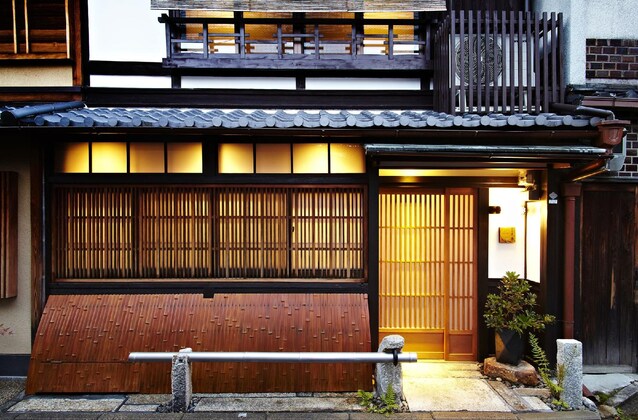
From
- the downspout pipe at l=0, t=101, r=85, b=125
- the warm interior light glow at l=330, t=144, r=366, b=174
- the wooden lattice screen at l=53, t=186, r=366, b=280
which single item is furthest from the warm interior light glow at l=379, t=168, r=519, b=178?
the downspout pipe at l=0, t=101, r=85, b=125

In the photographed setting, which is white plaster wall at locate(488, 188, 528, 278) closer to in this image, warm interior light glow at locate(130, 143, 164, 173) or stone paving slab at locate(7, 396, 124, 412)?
warm interior light glow at locate(130, 143, 164, 173)

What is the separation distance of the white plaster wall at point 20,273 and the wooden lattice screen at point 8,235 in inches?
5.0

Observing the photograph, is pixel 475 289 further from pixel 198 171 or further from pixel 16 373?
pixel 16 373

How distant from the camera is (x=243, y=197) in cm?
746

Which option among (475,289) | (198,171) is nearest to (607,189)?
(475,289)

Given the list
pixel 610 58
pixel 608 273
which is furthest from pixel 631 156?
pixel 608 273

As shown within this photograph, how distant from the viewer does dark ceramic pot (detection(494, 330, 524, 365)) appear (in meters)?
7.26

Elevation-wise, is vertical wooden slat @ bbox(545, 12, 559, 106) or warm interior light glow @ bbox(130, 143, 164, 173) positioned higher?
vertical wooden slat @ bbox(545, 12, 559, 106)

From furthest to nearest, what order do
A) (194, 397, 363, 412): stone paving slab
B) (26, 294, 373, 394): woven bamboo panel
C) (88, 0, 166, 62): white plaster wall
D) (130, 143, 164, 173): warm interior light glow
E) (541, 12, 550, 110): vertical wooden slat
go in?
(88, 0, 166, 62): white plaster wall → (541, 12, 550, 110): vertical wooden slat → (130, 143, 164, 173): warm interior light glow → (26, 294, 373, 394): woven bamboo panel → (194, 397, 363, 412): stone paving slab

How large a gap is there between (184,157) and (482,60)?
648cm

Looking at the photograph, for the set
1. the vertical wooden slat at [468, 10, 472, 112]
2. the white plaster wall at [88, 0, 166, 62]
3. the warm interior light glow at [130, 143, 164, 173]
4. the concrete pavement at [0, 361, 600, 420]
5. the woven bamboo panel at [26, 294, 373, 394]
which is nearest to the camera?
the concrete pavement at [0, 361, 600, 420]

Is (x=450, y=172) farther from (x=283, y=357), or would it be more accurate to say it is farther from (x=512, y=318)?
(x=283, y=357)

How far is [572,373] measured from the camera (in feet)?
20.5

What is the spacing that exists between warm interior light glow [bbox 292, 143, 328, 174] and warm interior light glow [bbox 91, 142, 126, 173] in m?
3.26
